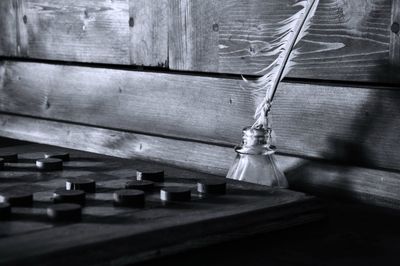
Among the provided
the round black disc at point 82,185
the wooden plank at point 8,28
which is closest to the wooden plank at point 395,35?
the round black disc at point 82,185

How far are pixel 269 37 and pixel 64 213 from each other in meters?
0.70

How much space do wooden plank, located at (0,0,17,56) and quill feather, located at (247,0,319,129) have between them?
1015mm

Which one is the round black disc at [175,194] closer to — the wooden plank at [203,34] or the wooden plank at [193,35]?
the wooden plank at [203,34]

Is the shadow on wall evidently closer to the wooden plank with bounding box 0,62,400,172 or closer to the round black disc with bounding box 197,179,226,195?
the wooden plank with bounding box 0,62,400,172

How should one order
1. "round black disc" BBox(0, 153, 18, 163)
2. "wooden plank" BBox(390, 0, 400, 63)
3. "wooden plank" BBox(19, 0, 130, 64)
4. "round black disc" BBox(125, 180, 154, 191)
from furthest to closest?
"wooden plank" BBox(19, 0, 130, 64)
"round black disc" BBox(0, 153, 18, 163)
"wooden plank" BBox(390, 0, 400, 63)
"round black disc" BBox(125, 180, 154, 191)

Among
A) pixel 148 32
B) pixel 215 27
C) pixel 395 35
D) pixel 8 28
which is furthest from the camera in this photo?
pixel 8 28

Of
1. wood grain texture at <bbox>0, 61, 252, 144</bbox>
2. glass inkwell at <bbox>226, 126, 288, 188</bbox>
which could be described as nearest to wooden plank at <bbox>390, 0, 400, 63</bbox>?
glass inkwell at <bbox>226, 126, 288, 188</bbox>

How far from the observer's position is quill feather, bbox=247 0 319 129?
1.44 meters

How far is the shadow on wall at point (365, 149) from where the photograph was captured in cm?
143

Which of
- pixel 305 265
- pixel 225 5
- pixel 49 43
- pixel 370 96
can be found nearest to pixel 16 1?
pixel 49 43

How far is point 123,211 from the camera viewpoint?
1139mm

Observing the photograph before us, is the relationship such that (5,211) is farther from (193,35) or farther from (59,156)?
(193,35)

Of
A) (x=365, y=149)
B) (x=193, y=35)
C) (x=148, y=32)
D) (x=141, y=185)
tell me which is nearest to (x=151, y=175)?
(x=141, y=185)

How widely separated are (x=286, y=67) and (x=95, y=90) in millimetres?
745
